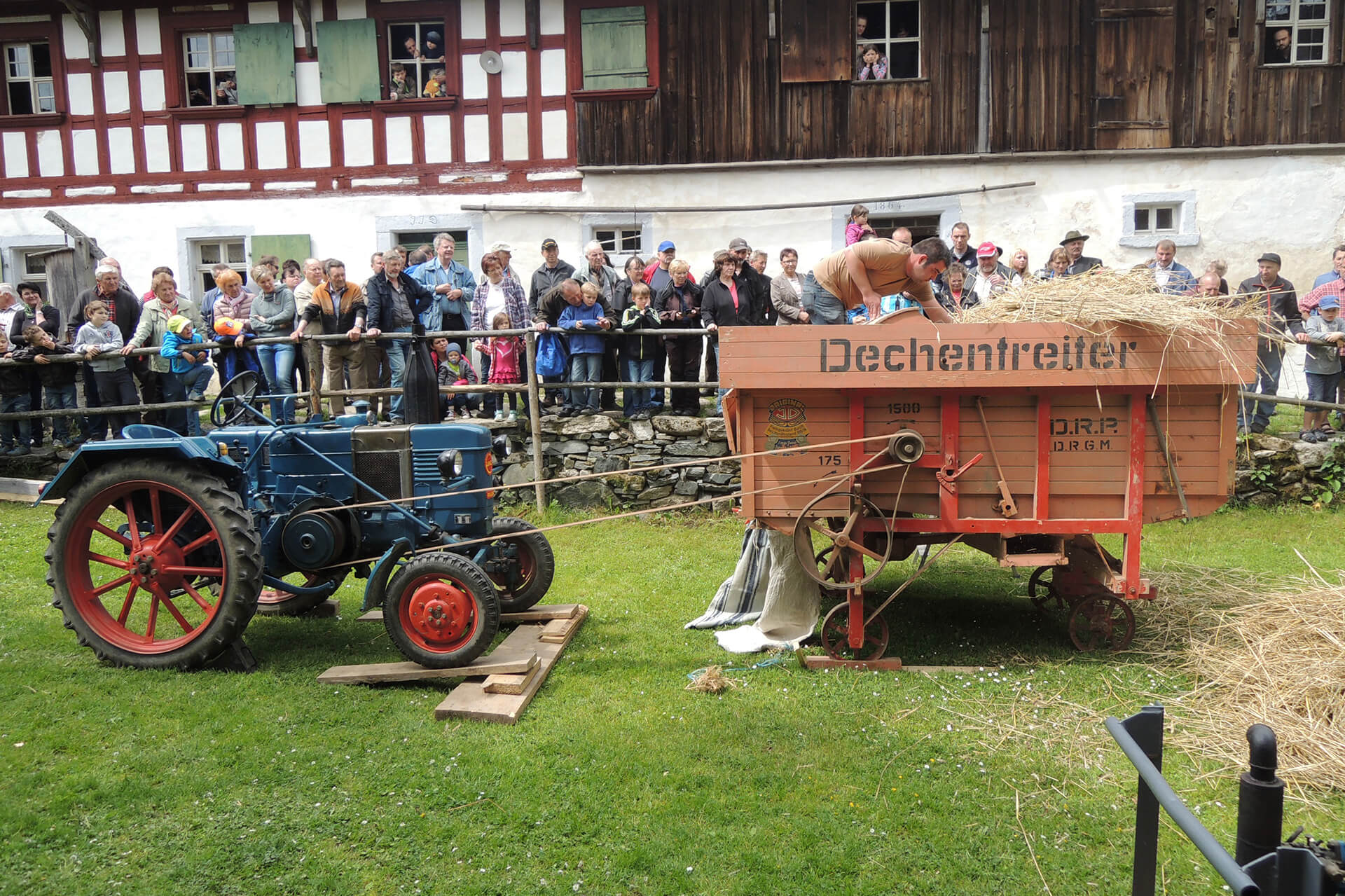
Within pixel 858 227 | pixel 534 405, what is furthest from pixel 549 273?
pixel 858 227

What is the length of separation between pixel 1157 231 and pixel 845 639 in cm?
1141

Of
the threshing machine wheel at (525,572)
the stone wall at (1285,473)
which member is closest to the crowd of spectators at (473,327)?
the stone wall at (1285,473)

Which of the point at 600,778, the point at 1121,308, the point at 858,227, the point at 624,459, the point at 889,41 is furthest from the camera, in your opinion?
the point at 889,41

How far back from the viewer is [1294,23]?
46.9 feet

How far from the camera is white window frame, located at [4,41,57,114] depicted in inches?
644

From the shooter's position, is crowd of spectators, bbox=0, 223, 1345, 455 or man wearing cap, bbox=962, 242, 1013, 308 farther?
crowd of spectators, bbox=0, 223, 1345, 455

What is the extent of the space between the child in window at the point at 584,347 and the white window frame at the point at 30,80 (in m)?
11.9

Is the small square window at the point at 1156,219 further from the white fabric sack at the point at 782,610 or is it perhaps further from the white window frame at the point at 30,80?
the white window frame at the point at 30,80

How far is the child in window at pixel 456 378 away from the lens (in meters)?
10.7

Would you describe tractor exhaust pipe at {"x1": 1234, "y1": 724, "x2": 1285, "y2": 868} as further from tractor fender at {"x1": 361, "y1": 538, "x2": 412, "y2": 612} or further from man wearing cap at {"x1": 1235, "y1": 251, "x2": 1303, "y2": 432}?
man wearing cap at {"x1": 1235, "y1": 251, "x2": 1303, "y2": 432}

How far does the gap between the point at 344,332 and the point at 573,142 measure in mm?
6137

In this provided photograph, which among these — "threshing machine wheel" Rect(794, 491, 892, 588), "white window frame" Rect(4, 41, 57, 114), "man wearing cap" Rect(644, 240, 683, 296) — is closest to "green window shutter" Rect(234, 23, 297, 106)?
"white window frame" Rect(4, 41, 57, 114)

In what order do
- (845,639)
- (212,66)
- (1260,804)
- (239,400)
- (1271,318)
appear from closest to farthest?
(1260,804), (845,639), (239,400), (1271,318), (212,66)

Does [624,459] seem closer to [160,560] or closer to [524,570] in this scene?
[524,570]
